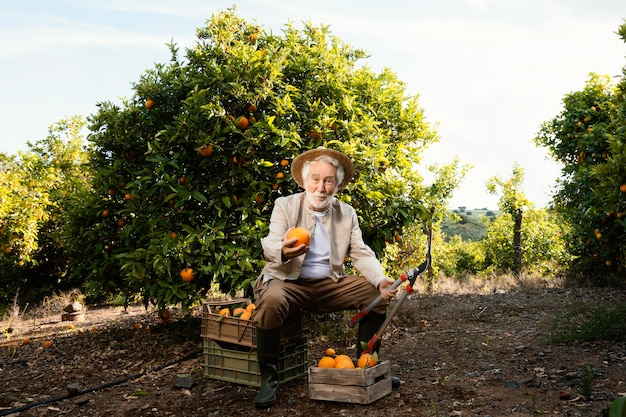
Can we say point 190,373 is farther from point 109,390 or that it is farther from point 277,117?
point 277,117

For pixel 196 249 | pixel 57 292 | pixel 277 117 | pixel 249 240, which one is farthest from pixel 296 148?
pixel 57 292

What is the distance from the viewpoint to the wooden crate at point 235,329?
14.0 ft

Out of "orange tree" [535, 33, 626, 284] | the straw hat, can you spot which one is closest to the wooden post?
"orange tree" [535, 33, 626, 284]

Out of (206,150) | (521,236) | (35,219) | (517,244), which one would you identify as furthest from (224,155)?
(521,236)

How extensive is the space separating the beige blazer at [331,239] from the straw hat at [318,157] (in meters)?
0.31

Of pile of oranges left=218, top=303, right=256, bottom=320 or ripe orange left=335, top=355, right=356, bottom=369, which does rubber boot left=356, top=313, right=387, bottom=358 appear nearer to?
ripe orange left=335, top=355, right=356, bottom=369

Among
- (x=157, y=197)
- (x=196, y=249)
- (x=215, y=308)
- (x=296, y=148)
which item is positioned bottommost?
(x=215, y=308)

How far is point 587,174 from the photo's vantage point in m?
8.90

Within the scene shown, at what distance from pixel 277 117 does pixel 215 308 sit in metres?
2.02

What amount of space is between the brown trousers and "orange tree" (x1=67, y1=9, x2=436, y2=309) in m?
0.93

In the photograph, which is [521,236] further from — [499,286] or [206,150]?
[206,150]

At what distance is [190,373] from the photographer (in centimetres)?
494

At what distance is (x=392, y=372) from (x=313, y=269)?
1290mm

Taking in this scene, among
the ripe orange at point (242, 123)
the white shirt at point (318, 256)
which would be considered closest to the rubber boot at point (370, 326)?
the white shirt at point (318, 256)
